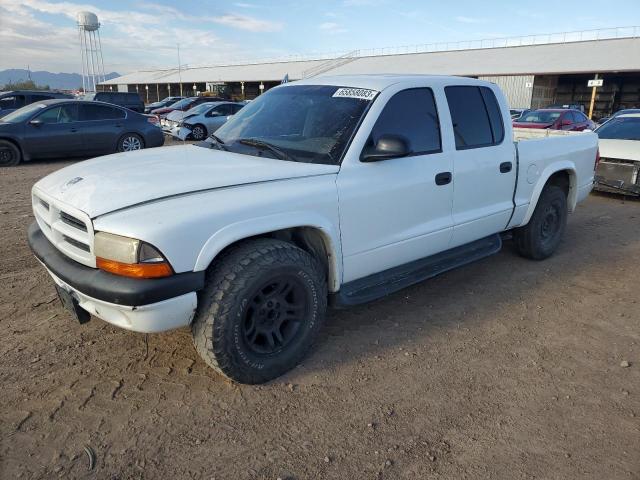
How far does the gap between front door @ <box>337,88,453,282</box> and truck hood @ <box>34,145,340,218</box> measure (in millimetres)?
286

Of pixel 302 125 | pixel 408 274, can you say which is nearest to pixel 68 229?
pixel 302 125

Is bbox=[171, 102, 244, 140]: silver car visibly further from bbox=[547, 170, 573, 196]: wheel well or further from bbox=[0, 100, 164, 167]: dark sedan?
bbox=[547, 170, 573, 196]: wheel well

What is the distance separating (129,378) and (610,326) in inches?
143

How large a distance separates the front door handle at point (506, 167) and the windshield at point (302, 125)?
157 cm

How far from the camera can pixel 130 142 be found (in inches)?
489

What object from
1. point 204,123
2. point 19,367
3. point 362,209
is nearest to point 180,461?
point 19,367

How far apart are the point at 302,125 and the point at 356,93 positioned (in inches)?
18.1

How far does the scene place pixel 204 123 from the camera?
17.3 m

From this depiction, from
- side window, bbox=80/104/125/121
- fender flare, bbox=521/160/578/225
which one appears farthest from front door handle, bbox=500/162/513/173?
side window, bbox=80/104/125/121

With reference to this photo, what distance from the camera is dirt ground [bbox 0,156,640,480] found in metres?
2.45

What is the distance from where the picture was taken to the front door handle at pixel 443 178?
149 inches

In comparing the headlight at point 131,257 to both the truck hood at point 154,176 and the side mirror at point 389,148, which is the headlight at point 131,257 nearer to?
the truck hood at point 154,176

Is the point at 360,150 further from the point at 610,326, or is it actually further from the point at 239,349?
the point at 610,326

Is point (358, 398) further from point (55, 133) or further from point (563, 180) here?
point (55, 133)
